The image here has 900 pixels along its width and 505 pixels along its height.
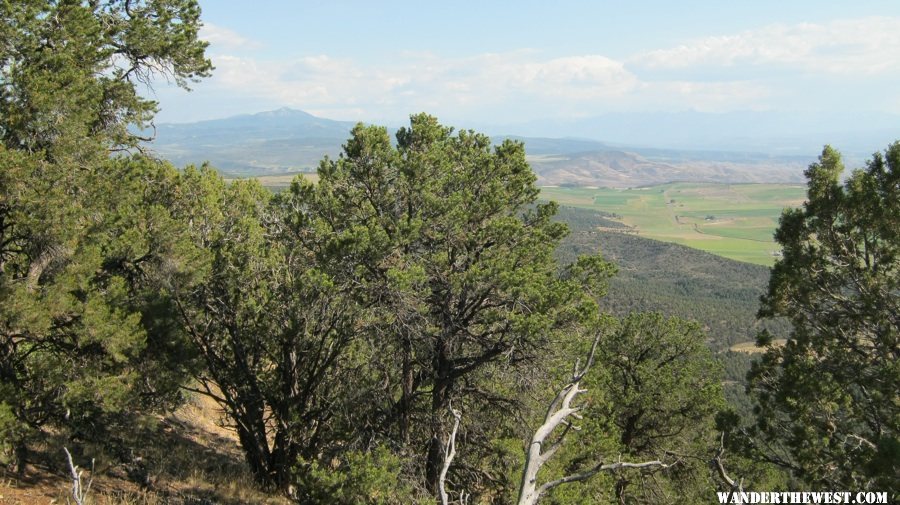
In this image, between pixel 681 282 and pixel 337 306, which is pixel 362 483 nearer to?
pixel 337 306

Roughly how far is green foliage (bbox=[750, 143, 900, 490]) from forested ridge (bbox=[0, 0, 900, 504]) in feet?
0.16

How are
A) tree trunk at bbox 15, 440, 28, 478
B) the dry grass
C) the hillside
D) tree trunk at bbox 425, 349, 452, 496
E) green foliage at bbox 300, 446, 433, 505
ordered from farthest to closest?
1. the hillside
2. tree trunk at bbox 425, 349, 452, 496
3. tree trunk at bbox 15, 440, 28, 478
4. the dry grass
5. green foliage at bbox 300, 446, 433, 505

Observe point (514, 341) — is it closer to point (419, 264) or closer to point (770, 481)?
point (419, 264)

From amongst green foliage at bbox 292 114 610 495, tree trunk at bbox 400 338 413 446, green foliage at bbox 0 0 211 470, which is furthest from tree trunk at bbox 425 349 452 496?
green foliage at bbox 0 0 211 470

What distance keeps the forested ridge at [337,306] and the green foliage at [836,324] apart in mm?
49

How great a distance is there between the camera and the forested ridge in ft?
28.3

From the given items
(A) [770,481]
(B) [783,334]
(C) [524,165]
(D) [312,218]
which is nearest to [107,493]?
(D) [312,218]

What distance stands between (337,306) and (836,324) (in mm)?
10036

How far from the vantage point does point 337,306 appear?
10383 mm

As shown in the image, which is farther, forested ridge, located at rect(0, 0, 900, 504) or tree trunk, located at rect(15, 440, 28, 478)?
tree trunk, located at rect(15, 440, 28, 478)

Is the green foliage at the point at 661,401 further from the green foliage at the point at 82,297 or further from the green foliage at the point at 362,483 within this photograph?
the green foliage at the point at 82,297

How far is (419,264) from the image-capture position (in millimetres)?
10211

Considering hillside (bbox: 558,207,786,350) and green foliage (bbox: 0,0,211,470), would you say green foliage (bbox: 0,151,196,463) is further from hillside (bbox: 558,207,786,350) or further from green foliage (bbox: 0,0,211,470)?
hillside (bbox: 558,207,786,350)

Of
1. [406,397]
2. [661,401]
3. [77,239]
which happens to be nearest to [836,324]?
[661,401]
